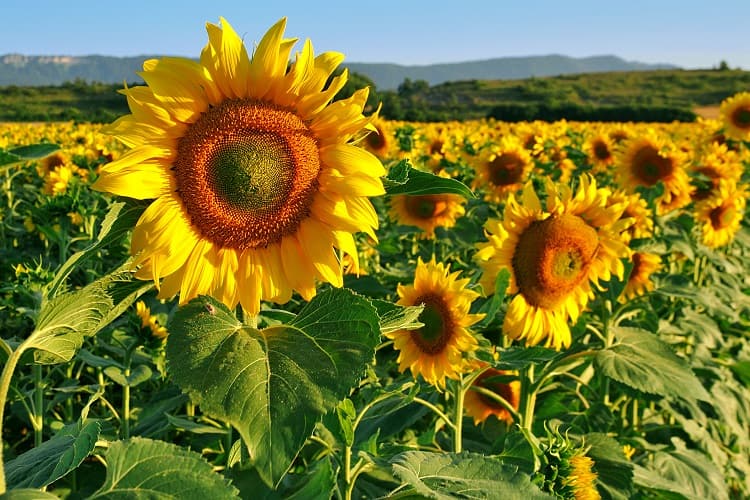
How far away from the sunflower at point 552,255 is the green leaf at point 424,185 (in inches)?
53.1

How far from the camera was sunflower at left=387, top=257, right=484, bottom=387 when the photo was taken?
2412 millimetres

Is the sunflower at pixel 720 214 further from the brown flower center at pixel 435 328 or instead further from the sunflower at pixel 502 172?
the brown flower center at pixel 435 328

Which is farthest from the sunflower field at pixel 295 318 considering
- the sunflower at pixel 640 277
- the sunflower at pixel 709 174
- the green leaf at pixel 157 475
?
the sunflower at pixel 709 174

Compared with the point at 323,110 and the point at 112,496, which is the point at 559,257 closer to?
the point at 323,110

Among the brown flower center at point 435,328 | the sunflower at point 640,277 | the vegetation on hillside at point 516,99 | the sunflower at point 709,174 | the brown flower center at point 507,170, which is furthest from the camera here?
the vegetation on hillside at point 516,99

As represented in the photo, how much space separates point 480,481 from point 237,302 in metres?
0.56

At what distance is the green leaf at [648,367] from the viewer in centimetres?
257

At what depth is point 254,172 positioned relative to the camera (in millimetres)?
1421

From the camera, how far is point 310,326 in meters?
1.23

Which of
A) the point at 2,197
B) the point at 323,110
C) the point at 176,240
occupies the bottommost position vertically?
the point at 2,197

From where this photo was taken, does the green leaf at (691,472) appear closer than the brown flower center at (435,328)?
No

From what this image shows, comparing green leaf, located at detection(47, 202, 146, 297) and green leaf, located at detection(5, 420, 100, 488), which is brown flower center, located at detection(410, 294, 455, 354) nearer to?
green leaf, located at detection(47, 202, 146, 297)

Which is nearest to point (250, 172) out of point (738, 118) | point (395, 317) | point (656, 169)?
point (395, 317)

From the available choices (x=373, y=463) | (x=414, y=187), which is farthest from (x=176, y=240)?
(x=373, y=463)
